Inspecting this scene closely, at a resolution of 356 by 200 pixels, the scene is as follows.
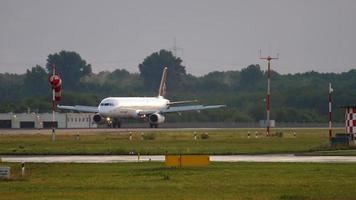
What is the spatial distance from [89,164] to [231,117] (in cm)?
10250

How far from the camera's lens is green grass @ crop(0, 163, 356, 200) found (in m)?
31.1

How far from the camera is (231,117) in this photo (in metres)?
148

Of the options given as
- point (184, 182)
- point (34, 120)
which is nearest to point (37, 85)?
point (34, 120)

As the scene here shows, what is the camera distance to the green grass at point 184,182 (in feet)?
102

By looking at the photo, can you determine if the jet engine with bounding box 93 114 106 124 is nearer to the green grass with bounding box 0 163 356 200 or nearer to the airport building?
the airport building

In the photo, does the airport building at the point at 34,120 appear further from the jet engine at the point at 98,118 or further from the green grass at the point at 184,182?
the green grass at the point at 184,182

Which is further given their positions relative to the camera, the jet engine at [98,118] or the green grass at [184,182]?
the jet engine at [98,118]

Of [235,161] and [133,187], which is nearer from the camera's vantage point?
[133,187]

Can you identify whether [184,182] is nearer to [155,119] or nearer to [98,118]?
[155,119]

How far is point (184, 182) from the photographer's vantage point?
35469mm

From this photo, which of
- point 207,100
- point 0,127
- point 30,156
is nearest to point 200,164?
point 30,156

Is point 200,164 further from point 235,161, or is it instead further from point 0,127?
point 0,127

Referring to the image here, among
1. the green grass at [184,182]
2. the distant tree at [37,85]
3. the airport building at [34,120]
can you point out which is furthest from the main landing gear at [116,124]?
the green grass at [184,182]

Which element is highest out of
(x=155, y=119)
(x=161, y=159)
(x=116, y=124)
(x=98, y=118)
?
(x=98, y=118)
